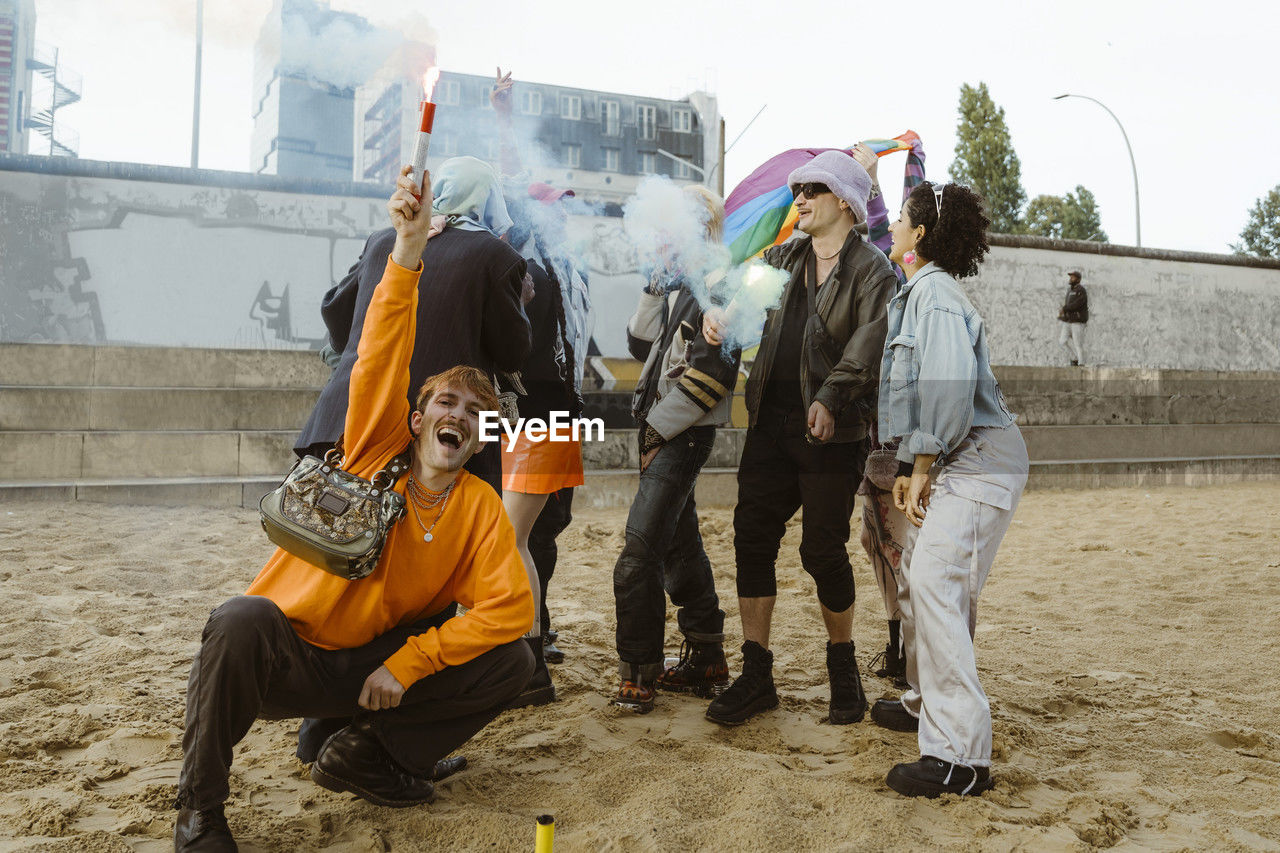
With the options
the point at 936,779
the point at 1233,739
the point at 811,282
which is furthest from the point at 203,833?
the point at 1233,739

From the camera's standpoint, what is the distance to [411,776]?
8.19ft

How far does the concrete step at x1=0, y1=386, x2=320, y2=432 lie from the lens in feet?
27.8

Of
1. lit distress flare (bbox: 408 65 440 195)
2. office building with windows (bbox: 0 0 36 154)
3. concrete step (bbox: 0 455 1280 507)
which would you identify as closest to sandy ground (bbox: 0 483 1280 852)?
lit distress flare (bbox: 408 65 440 195)

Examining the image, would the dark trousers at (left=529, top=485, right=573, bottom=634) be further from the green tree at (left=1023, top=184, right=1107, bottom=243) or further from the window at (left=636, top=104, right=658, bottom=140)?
the green tree at (left=1023, top=184, right=1107, bottom=243)

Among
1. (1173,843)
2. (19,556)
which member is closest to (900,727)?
(1173,843)

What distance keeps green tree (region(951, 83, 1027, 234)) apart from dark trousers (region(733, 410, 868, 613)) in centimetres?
3359

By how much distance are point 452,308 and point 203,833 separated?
150 cm

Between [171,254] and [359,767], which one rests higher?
[171,254]

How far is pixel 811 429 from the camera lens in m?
3.20

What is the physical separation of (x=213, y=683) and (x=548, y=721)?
54.1 inches

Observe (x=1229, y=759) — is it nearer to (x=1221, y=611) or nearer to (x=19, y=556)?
(x=1221, y=611)

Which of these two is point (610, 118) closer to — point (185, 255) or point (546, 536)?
point (185, 255)

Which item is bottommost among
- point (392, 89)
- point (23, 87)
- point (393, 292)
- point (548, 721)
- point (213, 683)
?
A: point (548, 721)

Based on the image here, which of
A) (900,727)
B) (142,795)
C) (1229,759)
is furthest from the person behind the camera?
(900,727)
